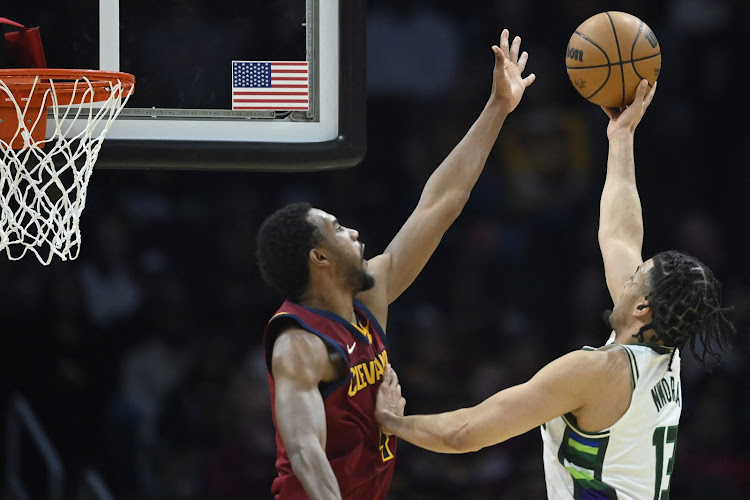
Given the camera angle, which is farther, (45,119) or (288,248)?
(45,119)

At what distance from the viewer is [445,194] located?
337 centimetres

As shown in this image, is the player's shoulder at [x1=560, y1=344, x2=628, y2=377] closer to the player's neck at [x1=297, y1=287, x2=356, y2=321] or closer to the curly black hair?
the player's neck at [x1=297, y1=287, x2=356, y2=321]

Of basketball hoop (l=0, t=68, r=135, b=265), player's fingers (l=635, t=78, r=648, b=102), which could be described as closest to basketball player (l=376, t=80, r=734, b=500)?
player's fingers (l=635, t=78, r=648, b=102)

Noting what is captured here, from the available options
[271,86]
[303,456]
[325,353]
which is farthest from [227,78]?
[303,456]

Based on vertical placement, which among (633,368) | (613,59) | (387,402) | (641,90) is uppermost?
(613,59)

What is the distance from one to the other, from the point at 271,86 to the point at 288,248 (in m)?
0.89

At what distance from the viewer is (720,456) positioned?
18.6 feet

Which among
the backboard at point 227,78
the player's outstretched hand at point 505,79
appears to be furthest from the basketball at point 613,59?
the backboard at point 227,78

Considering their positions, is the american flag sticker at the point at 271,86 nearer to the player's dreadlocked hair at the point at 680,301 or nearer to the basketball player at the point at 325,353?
the basketball player at the point at 325,353

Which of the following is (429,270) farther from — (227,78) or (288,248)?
(288,248)

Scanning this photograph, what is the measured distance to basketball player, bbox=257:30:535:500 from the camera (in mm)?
2721

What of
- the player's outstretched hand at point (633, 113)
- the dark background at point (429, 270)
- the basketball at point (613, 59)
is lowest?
the dark background at point (429, 270)

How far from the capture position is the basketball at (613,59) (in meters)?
3.43

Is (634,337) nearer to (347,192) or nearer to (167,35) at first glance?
(167,35)
